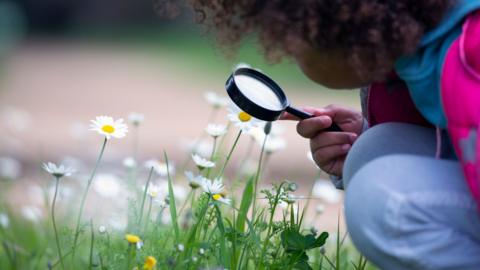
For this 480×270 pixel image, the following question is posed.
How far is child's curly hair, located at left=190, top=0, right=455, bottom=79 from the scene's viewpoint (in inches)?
58.9

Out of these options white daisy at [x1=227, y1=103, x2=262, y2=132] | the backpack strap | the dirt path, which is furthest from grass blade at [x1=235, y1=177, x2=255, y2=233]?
the dirt path

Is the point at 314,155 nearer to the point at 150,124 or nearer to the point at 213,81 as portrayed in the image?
the point at 150,124

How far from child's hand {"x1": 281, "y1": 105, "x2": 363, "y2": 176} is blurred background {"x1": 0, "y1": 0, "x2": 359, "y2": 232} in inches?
5.6

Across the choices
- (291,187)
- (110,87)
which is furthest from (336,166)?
(110,87)

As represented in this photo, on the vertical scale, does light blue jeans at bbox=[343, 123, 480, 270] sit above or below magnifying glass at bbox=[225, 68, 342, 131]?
below

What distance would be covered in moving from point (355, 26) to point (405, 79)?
15 cm

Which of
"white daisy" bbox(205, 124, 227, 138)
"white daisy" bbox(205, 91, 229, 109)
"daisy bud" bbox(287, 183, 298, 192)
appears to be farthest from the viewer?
"white daisy" bbox(205, 91, 229, 109)

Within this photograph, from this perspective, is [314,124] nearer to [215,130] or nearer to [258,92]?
[258,92]

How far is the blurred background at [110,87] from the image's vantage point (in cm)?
441

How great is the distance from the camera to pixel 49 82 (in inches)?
342

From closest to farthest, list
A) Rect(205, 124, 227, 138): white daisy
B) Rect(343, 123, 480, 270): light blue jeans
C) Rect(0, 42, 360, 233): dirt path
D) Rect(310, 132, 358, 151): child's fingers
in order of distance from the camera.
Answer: Rect(343, 123, 480, 270): light blue jeans < Rect(310, 132, 358, 151): child's fingers < Rect(205, 124, 227, 138): white daisy < Rect(0, 42, 360, 233): dirt path

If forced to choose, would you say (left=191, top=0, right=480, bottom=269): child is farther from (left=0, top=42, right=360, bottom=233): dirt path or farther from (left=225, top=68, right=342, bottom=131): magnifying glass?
(left=0, top=42, right=360, bottom=233): dirt path

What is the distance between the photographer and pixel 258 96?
190 cm

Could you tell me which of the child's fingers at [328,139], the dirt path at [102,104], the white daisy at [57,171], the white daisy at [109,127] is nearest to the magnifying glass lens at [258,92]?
the child's fingers at [328,139]
